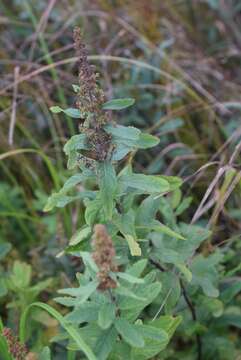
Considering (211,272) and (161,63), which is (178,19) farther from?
(211,272)

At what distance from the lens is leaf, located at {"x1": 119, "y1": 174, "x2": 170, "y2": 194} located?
3.25 feet

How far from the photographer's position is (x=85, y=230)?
102 centimetres

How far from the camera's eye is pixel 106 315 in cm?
91

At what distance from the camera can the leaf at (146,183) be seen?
0.99 meters

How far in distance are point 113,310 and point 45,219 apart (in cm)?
82

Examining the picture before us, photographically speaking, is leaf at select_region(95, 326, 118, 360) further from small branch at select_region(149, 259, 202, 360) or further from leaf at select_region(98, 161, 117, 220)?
small branch at select_region(149, 259, 202, 360)

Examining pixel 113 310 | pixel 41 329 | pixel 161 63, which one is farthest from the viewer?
pixel 161 63

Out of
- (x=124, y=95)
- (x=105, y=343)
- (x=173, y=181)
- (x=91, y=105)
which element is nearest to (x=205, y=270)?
(x=173, y=181)

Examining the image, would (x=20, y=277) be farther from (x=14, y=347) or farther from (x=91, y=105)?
(x=91, y=105)

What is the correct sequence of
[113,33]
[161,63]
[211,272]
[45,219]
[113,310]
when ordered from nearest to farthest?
[113,310], [211,272], [45,219], [161,63], [113,33]

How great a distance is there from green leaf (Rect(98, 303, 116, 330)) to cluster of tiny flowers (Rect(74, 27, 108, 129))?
0.91 ft

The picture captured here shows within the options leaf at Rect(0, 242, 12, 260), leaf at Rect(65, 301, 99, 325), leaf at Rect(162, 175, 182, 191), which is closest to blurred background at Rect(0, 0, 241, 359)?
leaf at Rect(0, 242, 12, 260)

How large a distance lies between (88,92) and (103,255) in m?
0.27

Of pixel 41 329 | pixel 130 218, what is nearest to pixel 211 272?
pixel 130 218
